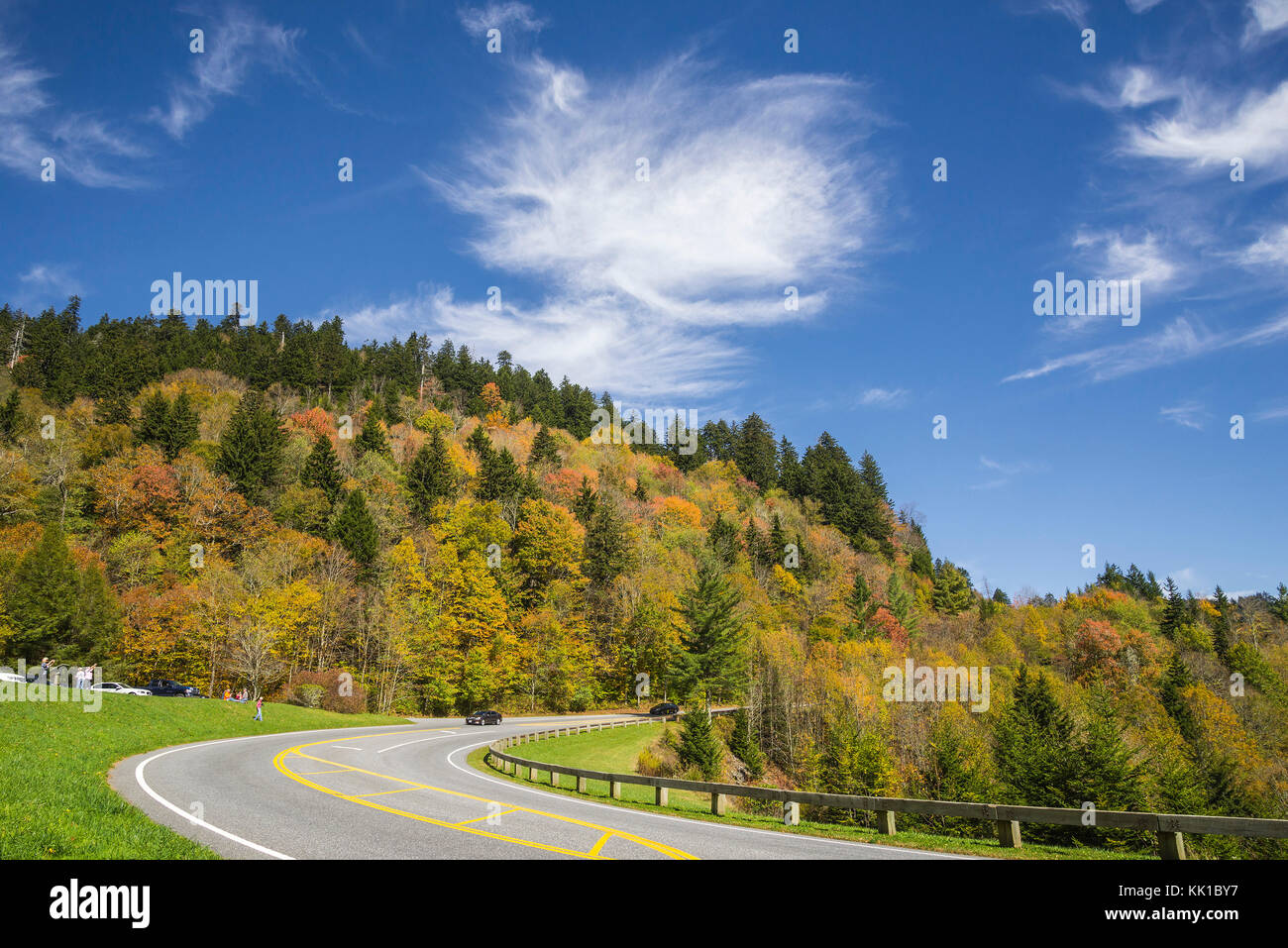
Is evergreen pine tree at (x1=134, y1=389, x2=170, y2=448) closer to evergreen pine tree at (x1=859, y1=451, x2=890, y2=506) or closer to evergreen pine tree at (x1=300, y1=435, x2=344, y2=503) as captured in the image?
evergreen pine tree at (x1=300, y1=435, x2=344, y2=503)

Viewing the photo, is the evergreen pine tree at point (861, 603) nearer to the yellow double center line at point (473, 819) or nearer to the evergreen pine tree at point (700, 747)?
the evergreen pine tree at point (700, 747)

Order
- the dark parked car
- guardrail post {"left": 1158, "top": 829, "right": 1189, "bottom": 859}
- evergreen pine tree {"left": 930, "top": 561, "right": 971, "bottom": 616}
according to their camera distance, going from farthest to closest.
Answer: evergreen pine tree {"left": 930, "top": 561, "right": 971, "bottom": 616}, the dark parked car, guardrail post {"left": 1158, "top": 829, "right": 1189, "bottom": 859}

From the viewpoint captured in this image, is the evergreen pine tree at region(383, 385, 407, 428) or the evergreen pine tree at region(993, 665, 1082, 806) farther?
the evergreen pine tree at region(383, 385, 407, 428)

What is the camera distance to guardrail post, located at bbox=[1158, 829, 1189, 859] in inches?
366

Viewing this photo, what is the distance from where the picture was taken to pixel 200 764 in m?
18.0

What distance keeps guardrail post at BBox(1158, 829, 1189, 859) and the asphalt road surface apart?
307 centimetres

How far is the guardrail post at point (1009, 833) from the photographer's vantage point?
11133 mm

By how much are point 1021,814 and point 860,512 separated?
100819mm

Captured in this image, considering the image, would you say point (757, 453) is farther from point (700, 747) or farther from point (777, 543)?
point (700, 747)

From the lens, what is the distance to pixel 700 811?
1559cm

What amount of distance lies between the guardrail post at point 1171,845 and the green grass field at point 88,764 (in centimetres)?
1338

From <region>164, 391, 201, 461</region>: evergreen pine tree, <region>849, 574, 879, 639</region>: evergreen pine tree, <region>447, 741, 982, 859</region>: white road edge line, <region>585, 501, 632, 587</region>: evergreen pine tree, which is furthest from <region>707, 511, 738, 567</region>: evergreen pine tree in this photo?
<region>447, 741, 982, 859</region>: white road edge line
